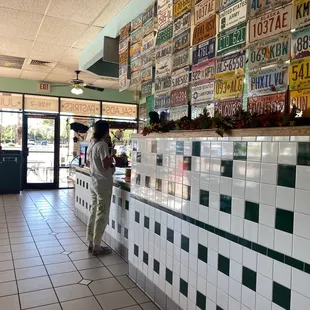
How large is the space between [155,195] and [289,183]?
139cm

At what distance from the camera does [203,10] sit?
7.72ft

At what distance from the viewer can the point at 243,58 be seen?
1972 mm

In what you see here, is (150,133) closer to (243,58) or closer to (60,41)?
(243,58)

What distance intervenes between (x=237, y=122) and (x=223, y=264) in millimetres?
857

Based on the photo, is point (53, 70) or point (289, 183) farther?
point (53, 70)

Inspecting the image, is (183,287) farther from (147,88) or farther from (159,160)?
(147,88)

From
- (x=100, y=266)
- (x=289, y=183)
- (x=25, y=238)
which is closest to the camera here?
(x=289, y=183)

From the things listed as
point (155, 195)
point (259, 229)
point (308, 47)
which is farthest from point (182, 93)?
point (259, 229)

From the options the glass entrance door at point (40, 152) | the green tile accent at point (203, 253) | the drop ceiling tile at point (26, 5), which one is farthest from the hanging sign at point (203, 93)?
the glass entrance door at point (40, 152)

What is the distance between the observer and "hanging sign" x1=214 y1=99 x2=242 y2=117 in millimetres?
2016

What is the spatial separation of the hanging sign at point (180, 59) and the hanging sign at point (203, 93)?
273mm

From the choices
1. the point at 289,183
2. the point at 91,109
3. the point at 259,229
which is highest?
the point at 91,109

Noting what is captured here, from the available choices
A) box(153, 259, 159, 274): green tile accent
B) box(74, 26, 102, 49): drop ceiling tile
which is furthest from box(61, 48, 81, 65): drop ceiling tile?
box(153, 259, 159, 274): green tile accent

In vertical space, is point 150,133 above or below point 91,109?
below
